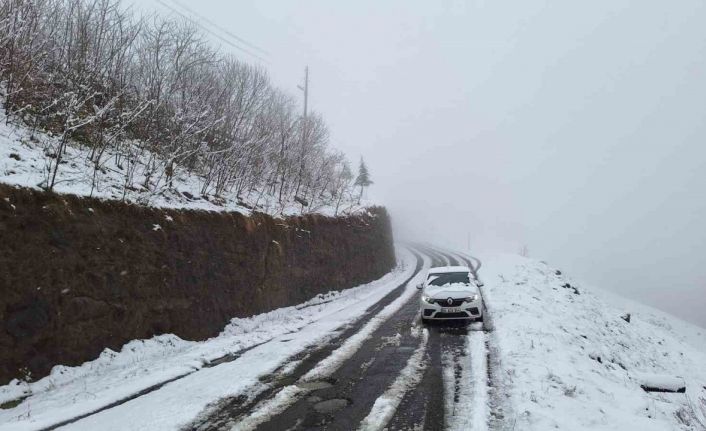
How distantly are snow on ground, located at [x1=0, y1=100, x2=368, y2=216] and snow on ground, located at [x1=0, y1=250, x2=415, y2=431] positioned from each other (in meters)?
3.48

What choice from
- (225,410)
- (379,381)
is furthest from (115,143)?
(379,381)

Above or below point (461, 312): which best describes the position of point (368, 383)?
below

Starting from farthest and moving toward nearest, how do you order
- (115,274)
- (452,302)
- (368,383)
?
(452,302) < (115,274) < (368,383)

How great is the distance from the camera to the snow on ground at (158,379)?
602 centimetres

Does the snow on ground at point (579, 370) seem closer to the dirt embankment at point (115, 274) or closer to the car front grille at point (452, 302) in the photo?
the car front grille at point (452, 302)

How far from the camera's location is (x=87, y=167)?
35.0 ft

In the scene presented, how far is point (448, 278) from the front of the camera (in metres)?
13.5

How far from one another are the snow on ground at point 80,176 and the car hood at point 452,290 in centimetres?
680

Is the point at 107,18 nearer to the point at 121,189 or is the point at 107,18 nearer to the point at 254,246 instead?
the point at 121,189

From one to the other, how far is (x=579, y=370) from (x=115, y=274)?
931 cm

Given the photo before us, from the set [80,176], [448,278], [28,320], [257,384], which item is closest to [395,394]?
[257,384]

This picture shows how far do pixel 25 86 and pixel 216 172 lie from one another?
6.81m

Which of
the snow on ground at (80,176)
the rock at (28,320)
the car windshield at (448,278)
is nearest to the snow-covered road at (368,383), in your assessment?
the rock at (28,320)

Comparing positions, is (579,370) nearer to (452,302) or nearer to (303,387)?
(452,302)
